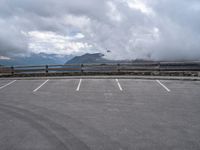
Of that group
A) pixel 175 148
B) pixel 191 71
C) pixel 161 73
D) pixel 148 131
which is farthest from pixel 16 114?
pixel 191 71

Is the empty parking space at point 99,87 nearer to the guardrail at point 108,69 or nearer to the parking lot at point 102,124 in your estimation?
the parking lot at point 102,124

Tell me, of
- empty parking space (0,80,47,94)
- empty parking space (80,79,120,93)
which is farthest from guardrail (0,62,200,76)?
empty parking space (80,79,120,93)

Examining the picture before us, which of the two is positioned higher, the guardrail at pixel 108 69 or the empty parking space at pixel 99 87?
the guardrail at pixel 108 69

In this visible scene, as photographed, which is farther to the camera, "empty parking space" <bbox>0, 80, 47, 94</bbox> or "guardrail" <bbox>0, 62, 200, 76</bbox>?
"guardrail" <bbox>0, 62, 200, 76</bbox>

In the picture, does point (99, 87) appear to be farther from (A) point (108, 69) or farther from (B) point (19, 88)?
(A) point (108, 69)

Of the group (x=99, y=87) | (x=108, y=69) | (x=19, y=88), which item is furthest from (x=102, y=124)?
(x=108, y=69)

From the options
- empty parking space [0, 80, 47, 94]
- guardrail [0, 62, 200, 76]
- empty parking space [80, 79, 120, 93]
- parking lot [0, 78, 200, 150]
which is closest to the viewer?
parking lot [0, 78, 200, 150]

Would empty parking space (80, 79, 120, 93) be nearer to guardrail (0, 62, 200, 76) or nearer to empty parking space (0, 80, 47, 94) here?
empty parking space (0, 80, 47, 94)

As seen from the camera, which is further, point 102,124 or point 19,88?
point 19,88

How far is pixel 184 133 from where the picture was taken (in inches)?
183

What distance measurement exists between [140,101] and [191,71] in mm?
11609

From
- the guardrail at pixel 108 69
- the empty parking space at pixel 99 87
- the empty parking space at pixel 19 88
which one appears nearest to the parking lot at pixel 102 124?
the empty parking space at pixel 99 87

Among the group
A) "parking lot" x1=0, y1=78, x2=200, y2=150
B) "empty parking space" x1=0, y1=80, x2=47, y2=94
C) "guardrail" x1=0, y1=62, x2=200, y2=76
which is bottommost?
"parking lot" x1=0, y1=78, x2=200, y2=150

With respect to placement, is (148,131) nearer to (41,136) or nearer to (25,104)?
(41,136)
